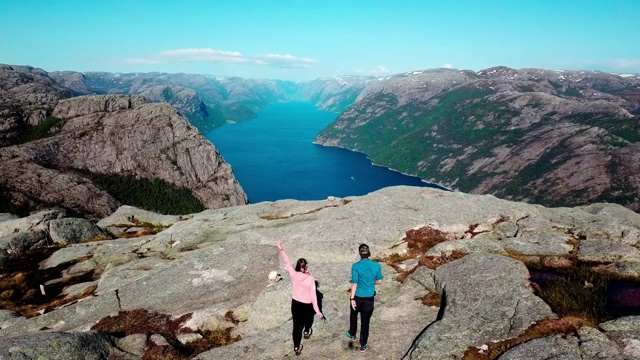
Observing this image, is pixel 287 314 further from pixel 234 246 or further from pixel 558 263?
pixel 558 263

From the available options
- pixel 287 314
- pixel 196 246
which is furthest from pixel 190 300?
pixel 196 246

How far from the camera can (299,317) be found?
56.4 feet

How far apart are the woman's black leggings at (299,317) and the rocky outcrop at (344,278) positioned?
3.68 ft

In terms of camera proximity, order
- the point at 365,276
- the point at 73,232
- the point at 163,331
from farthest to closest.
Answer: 1. the point at 73,232
2. the point at 163,331
3. the point at 365,276

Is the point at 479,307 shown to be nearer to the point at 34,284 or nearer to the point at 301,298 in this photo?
the point at 301,298

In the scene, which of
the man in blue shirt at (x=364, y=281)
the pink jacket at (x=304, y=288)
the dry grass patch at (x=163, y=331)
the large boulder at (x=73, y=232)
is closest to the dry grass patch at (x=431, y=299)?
the man in blue shirt at (x=364, y=281)

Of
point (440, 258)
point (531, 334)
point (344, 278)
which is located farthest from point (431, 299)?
point (344, 278)

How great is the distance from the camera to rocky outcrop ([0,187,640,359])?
17.4 metres

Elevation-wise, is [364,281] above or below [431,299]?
above

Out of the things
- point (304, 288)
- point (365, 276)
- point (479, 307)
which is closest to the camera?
point (365, 276)

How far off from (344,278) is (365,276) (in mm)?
9461

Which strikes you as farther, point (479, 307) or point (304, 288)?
point (479, 307)

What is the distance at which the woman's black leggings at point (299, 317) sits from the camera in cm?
1694

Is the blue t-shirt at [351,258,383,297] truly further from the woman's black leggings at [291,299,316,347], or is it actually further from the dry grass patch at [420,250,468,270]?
the dry grass patch at [420,250,468,270]
